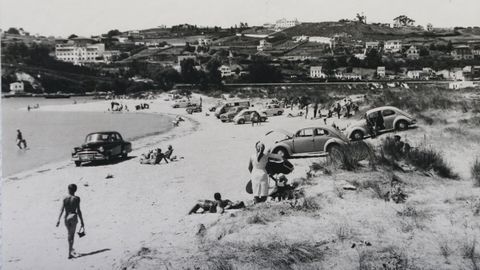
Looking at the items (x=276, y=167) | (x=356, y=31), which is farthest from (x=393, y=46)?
(x=276, y=167)

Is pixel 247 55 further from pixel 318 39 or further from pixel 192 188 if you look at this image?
pixel 192 188

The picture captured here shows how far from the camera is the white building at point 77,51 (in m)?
9.87

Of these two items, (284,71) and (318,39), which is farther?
(284,71)

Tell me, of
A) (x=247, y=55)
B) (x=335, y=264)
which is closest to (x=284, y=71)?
(x=247, y=55)

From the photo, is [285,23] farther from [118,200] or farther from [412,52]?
[118,200]

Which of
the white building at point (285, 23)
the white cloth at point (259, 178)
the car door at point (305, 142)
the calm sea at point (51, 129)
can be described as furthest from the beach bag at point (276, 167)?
the calm sea at point (51, 129)

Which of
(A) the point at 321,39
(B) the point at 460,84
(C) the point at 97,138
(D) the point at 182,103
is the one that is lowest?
(C) the point at 97,138

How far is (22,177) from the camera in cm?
1041

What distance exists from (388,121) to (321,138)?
2.21 meters

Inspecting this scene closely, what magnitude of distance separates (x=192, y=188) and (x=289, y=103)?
173 inches

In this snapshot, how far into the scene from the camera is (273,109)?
1178cm

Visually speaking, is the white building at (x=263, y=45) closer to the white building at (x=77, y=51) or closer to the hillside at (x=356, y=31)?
the hillside at (x=356, y=31)

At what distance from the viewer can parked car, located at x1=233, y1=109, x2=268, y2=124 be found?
1335 centimetres

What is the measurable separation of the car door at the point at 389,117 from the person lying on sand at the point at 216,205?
17.7ft
